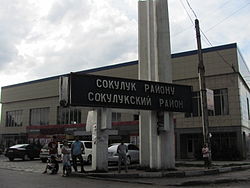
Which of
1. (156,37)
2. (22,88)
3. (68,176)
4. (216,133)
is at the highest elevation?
(22,88)

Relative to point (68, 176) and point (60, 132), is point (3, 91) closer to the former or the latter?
point (60, 132)

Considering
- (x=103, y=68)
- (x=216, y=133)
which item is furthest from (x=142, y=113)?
(x=103, y=68)

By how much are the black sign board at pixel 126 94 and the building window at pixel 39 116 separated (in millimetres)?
34735

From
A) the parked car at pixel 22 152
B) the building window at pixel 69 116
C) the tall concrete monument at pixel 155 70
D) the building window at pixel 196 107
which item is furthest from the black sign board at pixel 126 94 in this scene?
the building window at pixel 69 116

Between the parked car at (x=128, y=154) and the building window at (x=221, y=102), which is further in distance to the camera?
the building window at (x=221, y=102)

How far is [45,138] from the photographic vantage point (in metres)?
44.0

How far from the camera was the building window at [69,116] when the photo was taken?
153ft

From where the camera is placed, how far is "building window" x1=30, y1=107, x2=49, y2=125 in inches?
1966

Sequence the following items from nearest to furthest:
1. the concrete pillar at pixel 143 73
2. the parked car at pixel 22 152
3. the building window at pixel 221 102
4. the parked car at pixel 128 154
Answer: the concrete pillar at pixel 143 73 < the parked car at pixel 128 154 < the parked car at pixel 22 152 < the building window at pixel 221 102

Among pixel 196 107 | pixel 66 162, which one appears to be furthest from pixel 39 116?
pixel 66 162

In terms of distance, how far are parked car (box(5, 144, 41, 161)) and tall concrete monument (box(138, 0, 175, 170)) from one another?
45.0 ft

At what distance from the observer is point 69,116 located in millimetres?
47531

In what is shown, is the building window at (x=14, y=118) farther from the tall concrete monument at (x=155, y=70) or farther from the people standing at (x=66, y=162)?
the people standing at (x=66, y=162)

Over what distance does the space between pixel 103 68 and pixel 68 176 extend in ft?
97.3
